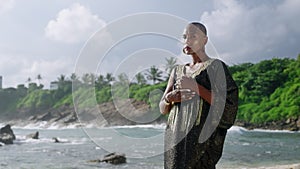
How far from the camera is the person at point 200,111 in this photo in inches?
97.2

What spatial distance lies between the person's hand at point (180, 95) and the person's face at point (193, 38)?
0.96 ft

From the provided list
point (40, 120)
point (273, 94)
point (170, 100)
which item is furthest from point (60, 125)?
point (170, 100)

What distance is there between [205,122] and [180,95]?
0.23 meters

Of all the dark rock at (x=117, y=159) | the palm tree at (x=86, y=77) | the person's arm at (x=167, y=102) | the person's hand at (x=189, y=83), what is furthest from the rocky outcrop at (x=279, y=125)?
the person's hand at (x=189, y=83)

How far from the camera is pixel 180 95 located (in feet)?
8.27

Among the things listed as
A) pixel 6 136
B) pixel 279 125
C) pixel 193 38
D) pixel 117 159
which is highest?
pixel 279 125

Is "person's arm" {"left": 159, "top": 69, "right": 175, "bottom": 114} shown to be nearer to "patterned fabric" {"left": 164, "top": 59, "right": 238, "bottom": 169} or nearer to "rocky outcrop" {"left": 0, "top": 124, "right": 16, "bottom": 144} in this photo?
"patterned fabric" {"left": 164, "top": 59, "right": 238, "bottom": 169}

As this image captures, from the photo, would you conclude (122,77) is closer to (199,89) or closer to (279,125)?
(199,89)

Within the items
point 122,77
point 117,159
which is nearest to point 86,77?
point 122,77

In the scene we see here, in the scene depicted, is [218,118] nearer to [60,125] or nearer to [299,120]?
[299,120]

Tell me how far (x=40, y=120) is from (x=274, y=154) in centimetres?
6472

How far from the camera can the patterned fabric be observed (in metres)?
2.47

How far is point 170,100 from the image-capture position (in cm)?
255

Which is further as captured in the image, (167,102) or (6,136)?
(6,136)
